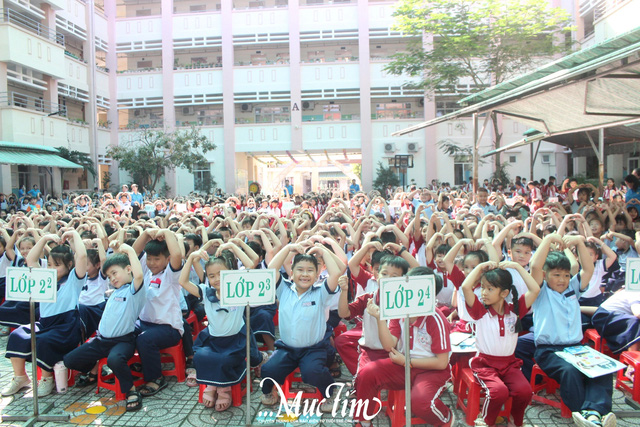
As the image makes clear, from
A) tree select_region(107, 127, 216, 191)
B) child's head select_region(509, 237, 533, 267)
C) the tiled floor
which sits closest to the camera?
the tiled floor

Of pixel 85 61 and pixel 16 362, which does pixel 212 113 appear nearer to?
pixel 85 61

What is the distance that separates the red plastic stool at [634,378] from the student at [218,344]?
3.18 meters

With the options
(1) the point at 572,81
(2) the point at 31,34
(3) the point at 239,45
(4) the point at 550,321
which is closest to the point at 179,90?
(3) the point at 239,45

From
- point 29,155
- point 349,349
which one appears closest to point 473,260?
point 349,349

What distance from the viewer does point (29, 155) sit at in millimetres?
17156

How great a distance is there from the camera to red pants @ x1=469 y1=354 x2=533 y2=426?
3484 millimetres

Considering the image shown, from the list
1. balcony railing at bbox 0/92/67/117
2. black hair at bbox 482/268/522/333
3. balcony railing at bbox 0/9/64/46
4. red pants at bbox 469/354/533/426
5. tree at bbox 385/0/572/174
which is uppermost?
balcony railing at bbox 0/9/64/46

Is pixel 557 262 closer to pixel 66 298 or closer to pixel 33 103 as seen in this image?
pixel 66 298

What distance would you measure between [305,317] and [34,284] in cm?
225

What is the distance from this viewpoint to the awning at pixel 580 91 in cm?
534

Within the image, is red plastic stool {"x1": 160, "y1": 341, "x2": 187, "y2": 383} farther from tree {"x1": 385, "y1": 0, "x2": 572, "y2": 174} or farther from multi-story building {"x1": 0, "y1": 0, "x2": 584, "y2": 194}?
multi-story building {"x1": 0, "y1": 0, "x2": 584, "y2": 194}

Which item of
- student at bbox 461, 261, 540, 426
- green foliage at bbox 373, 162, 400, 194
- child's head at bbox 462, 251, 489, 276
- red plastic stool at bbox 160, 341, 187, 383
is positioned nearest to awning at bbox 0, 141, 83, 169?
red plastic stool at bbox 160, 341, 187, 383

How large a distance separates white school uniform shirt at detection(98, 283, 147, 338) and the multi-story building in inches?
869

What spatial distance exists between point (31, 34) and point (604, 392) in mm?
23020
